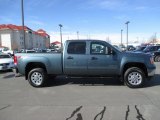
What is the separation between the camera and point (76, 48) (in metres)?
10.8

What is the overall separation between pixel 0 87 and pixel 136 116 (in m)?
6.64

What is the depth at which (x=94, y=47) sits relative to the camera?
10.7 meters

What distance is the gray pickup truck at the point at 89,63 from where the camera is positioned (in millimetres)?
10367

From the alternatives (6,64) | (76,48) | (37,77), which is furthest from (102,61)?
(6,64)

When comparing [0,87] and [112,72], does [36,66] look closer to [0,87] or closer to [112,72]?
[0,87]

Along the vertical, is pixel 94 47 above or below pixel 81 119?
above

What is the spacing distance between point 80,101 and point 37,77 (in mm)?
3340

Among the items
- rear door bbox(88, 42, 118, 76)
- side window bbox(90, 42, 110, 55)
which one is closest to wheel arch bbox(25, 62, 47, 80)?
rear door bbox(88, 42, 118, 76)

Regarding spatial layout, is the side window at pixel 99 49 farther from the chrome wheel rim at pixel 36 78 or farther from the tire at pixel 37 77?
the chrome wheel rim at pixel 36 78

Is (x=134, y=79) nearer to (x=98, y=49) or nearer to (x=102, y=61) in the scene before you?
(x=102, y=61)

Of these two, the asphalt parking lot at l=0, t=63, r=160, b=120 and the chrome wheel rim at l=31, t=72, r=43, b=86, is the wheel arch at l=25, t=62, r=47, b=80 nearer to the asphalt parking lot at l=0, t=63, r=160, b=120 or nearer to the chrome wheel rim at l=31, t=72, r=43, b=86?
the chrome wheel rim at l=31, t=72, r=43, b=86

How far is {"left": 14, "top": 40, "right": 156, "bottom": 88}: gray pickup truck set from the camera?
34.0 ft

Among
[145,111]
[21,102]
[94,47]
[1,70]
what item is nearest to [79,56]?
[94,47]

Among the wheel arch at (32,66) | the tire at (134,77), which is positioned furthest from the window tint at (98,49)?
the wheel arch at (32,66)
